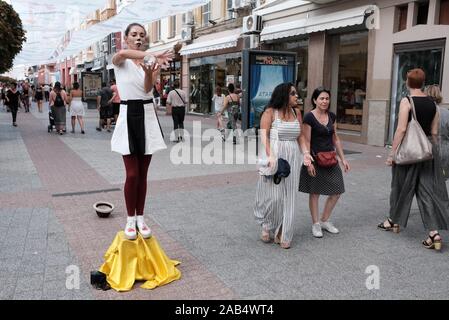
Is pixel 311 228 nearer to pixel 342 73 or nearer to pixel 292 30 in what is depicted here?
pixel 342 73

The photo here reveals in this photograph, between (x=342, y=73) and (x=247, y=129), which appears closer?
(x=247, y=129)

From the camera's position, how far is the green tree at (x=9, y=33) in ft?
43.0

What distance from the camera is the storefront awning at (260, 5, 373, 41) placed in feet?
41.1

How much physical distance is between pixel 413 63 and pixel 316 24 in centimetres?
357

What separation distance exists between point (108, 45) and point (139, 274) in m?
33.5

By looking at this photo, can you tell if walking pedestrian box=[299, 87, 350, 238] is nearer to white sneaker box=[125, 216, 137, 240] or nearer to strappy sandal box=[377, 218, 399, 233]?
strappy sandal box=[377, 218, 399, 233]

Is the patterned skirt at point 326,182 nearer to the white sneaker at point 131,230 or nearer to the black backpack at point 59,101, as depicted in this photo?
the white sneaker at point 131,230

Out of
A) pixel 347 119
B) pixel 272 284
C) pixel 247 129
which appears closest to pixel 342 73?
pixel 347 119

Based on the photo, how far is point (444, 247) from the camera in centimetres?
468

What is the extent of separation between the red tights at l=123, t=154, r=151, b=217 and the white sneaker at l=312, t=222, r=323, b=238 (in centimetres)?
206

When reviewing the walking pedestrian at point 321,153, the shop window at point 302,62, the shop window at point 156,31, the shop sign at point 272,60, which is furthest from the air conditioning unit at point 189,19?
the walking pedestrian at point 321,153

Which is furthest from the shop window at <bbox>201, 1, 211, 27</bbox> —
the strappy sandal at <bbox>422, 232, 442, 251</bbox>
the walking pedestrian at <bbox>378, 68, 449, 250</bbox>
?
the strappy sandal at <bbox>422, 232, 442, 251</bbox>

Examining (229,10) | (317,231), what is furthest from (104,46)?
(317,231)

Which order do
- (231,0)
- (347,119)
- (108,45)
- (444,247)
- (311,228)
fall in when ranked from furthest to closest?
(108,45) → (231,0) → (347,119) → (311,228) → (444,247)
